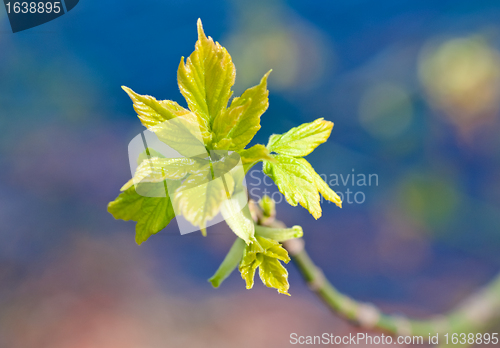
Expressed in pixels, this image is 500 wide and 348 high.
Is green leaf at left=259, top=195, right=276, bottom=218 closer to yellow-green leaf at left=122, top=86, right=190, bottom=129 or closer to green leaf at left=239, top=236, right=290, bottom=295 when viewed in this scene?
green leaf at left=239, top=236, right=290, bottom=295

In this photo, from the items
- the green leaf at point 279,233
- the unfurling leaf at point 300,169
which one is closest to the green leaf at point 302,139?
the unfurling leaf at point 300,169

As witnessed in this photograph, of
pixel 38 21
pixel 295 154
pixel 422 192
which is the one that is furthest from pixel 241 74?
pixel 295 154

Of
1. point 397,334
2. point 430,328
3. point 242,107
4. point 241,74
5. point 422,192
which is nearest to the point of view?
point 242,107

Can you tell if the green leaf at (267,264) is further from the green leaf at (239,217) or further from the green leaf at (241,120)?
the green leaf at (241,120)

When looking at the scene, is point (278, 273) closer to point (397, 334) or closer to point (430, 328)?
point (397, 334)

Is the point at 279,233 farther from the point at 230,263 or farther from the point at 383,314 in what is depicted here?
the point at 383,314

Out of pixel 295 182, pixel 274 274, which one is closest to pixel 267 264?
pixel 274 274
